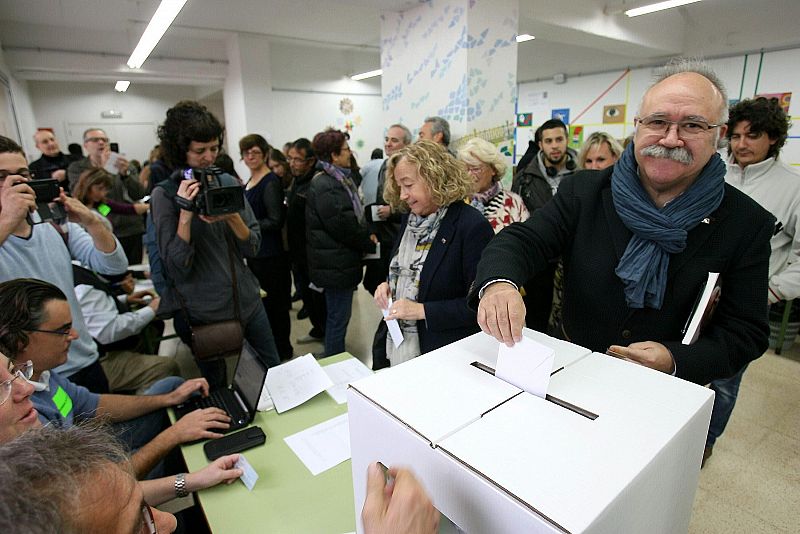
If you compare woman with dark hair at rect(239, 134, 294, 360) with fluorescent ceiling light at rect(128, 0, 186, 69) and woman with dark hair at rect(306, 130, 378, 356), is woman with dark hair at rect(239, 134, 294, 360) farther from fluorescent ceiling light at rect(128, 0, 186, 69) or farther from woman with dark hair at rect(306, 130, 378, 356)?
fluorescent ceiling light at rect(128, 0, 186, 69)

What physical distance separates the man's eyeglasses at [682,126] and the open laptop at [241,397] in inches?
49.6

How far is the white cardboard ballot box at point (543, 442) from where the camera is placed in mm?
476

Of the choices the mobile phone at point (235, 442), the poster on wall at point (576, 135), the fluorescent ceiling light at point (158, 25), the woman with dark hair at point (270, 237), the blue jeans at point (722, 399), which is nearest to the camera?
the mobile phone at point (235, 442)

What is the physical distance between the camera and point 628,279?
3.51 ft

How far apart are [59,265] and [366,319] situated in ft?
8.47

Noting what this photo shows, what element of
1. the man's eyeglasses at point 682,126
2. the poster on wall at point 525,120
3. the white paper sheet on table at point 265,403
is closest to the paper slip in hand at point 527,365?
the man's eyeglasses at point 682,126

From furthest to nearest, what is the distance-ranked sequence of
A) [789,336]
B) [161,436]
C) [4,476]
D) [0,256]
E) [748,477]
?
[789,336] < [748,477] < [0,256] < [161,436] < [4,476]

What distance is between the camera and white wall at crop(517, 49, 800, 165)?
578 centimetres

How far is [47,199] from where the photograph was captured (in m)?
1.81

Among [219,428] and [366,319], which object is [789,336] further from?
[219,428]

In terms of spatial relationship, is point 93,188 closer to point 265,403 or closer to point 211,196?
point 211,196

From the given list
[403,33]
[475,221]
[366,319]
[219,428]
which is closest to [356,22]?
[403,33]

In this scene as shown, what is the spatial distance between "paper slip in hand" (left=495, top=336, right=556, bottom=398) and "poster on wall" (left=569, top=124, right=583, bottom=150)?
8.59 metres

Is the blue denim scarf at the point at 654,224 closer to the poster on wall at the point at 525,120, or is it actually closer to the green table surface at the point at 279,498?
the green table surface at the point at 279,498
